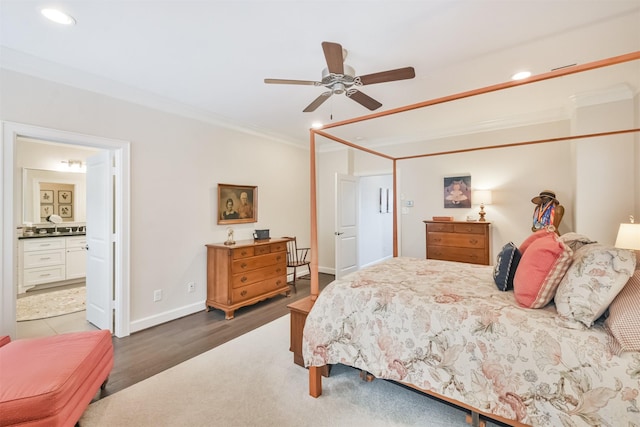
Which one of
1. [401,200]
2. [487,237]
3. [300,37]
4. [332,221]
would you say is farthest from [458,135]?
[300,37]

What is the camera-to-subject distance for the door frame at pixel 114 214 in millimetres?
2209

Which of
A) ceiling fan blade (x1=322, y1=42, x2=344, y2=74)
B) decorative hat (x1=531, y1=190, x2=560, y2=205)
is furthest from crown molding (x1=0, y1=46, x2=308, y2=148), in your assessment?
decorative hat (x1=531, y1=190, x2=560, y2=205)

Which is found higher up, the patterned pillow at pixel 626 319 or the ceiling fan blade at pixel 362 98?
the ceiling fan blade at pixel 362 98

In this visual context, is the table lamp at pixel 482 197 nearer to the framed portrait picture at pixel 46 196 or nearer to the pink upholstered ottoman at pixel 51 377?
the pink upholstered ottoman at pixel 51 377

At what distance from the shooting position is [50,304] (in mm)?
3756

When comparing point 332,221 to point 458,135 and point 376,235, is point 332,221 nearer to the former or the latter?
point 376,235

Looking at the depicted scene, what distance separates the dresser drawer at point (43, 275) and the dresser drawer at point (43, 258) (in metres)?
0.07

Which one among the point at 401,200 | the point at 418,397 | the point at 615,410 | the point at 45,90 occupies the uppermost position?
the point at 45,90

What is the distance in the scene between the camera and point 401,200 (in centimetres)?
485

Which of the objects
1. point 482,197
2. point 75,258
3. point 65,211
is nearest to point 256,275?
point 482,197

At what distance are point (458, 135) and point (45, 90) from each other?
512cm

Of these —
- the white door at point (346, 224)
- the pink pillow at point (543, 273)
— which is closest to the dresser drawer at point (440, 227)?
the white door at point (346, 224)

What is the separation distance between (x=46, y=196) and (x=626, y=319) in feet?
23.5

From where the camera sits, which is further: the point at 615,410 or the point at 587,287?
the point at 587,287
